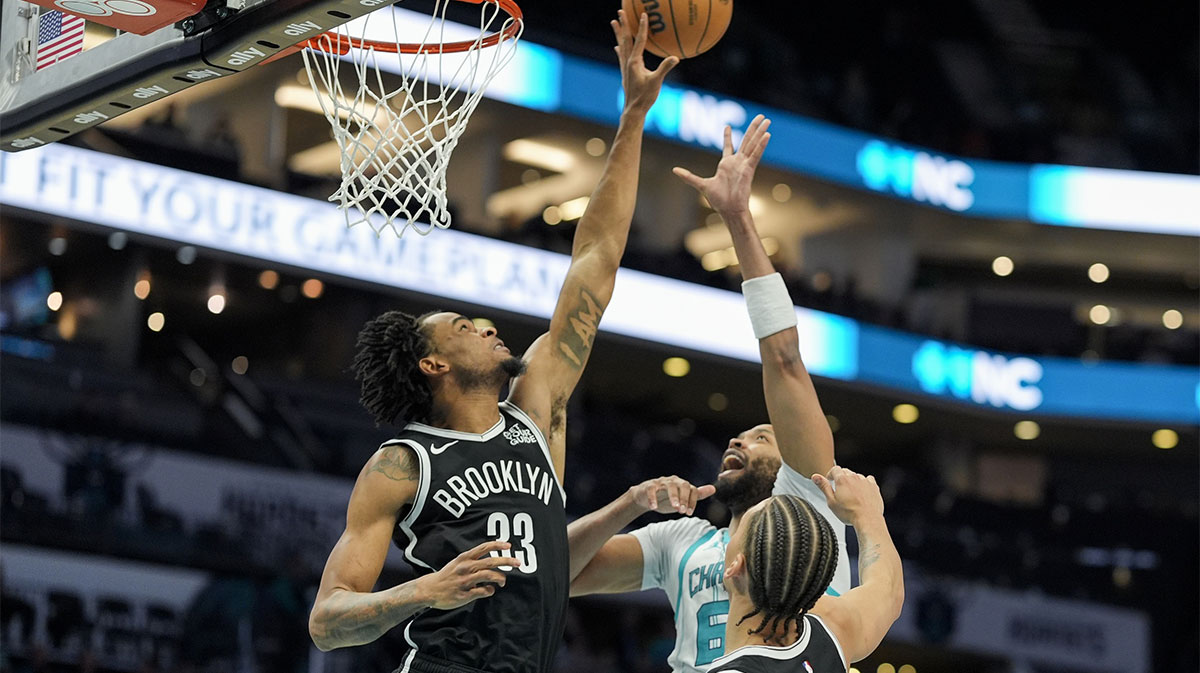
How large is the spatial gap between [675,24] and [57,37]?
6.63 ft

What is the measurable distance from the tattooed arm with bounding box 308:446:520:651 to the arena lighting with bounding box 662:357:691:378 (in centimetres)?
1721

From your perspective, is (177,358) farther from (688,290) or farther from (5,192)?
(688,290)

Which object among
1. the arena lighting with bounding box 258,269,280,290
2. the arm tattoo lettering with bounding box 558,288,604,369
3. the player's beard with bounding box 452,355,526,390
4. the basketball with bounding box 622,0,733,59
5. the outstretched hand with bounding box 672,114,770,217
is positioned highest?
the arena lighting with bounding box 258,269,280,290

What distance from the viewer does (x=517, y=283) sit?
60.6 ft

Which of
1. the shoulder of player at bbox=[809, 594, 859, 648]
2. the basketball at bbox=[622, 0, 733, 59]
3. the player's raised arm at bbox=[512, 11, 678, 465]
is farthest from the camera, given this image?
the basketball at bbox=[622, 0, 733, 59]

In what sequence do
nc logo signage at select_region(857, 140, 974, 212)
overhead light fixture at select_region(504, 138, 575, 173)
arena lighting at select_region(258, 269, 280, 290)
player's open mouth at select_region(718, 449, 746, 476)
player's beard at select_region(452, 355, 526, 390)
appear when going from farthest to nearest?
nc logo signage at select_region(857, 140, 974, 212) → overhead light fixture at select_region(504, 138, 575, 173) → arena lighting at select_region(258, 269, 280, 290) → player's open mouth at select_region(718, 449, 746, 476) → player's beard at select_region(452, 355, 526, 390)

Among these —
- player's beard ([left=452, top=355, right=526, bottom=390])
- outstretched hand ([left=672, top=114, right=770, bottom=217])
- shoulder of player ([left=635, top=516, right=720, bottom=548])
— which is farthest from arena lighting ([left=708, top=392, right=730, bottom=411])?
player's beard ([left=452, top=355, right=526, bottom=390])

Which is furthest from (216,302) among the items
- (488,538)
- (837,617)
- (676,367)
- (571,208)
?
(837,617)

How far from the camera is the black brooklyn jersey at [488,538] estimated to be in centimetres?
385

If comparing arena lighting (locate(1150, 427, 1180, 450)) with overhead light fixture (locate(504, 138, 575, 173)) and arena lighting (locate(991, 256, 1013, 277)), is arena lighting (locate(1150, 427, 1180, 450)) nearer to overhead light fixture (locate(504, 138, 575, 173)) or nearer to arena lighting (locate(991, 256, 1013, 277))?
arena lighting (locate(991, 256, 1013, 277))

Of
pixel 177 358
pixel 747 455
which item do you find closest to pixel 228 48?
pixel 747 455

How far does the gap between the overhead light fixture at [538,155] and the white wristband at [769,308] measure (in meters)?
17.6

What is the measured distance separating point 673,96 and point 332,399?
775 cm

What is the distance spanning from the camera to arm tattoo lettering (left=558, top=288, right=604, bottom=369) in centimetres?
454
